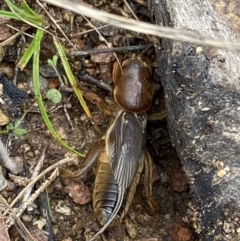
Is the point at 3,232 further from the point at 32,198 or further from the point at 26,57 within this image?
the point at 26,57

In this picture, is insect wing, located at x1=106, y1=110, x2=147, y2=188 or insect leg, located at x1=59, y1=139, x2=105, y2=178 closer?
insect leg, located at x1=59, y1=139, x2=105, y2=178

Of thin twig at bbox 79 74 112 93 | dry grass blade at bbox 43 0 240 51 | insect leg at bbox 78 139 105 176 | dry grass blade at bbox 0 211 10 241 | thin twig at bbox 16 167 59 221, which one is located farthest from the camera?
thin twig at bbox 79 74 112 93

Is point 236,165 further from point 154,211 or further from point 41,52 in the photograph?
point 41,52

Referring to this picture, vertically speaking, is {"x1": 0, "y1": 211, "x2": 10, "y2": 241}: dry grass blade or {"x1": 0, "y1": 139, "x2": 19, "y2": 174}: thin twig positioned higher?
{"x1": 0, "y1": 139, "x2": 19, "y2": 174}: thin twig

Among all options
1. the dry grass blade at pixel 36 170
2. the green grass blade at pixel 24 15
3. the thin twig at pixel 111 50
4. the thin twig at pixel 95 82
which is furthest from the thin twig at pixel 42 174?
the green grass blade at pixel 24 15

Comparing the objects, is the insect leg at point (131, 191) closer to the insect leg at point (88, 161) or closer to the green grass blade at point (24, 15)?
the insect leg at point (88, 161)

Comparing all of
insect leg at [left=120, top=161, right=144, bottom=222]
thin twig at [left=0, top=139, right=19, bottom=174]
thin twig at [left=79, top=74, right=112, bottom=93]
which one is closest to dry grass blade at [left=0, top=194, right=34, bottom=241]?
thin twig at [left=0, top=139, right=19, bottom=174]

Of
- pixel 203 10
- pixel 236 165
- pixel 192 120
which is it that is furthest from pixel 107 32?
pixel 236 165

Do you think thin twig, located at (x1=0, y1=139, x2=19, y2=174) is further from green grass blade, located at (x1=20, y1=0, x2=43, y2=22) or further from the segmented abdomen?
green grass blade, located at (x1=20, y1=0, x2=43, y2=22)
